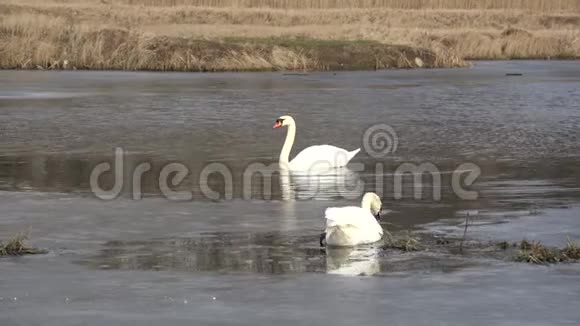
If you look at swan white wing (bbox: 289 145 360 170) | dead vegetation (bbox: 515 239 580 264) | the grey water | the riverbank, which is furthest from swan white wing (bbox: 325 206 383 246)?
the riverbank

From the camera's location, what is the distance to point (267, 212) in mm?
11766

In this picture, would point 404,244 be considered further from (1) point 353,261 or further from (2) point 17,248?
(2) point 17,248

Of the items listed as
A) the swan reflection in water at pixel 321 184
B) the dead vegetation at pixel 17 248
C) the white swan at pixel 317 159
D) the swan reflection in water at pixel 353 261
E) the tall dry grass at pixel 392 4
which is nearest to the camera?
the swan reflection in water at pixel 353 261

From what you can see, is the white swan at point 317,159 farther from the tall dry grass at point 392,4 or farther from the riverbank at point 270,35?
the tall dry grass at point 392,4

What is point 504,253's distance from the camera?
31.5 feet

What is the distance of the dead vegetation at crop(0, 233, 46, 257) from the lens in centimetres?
954

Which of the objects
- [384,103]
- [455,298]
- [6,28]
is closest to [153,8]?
[6,28]

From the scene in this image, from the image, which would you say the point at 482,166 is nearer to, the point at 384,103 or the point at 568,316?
the point at 568,316

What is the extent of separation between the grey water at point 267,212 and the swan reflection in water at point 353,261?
0.09ft

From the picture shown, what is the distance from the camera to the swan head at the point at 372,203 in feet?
35.2

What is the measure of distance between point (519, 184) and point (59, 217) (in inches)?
199

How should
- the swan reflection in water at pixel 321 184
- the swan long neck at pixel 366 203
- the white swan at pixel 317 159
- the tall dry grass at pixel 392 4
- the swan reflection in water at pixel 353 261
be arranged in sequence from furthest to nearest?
1. the tall dry grass at pixel 392 4
2. the white swan at pixel 317 159
3. the swan reflection in water at pixel 321 184
4. the swan long neck at pixel 366 203
5. the swan reflection in water at pixel 353 261

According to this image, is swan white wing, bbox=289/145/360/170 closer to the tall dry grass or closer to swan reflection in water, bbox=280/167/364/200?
swan reflection in water, bbox=280/167/364/200

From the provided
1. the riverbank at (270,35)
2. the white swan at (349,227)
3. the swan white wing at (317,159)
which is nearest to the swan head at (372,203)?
the white swan at (349,227)
